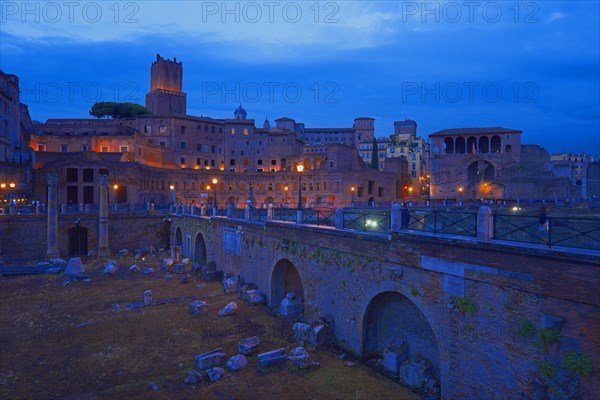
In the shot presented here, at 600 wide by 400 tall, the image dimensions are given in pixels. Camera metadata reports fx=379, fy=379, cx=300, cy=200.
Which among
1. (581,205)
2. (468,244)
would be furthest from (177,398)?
(581,205)

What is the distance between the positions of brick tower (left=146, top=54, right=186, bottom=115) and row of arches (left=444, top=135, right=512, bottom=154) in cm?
6037

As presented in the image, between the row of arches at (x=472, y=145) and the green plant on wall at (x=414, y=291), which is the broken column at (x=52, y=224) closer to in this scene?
the green plant on wall at (x=414, y=291)

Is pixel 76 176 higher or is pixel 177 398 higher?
pixel 76 176

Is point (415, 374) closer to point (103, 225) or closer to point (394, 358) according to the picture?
point (394, 358)

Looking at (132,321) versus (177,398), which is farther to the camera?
(132,321)

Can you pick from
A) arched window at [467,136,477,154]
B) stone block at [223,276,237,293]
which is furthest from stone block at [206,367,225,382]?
arched window at [467,136,477,154]

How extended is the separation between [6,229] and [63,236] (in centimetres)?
443

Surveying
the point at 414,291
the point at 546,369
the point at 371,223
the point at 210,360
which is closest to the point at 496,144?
the point at 371,223

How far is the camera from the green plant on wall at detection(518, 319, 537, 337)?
8.18 metres

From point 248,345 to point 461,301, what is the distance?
7.52 m

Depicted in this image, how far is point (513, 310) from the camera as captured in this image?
856 cm

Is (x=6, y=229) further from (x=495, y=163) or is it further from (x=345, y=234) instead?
(x=495, y=163)

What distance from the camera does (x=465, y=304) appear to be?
9.52m

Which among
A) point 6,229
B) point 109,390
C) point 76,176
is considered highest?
point 76,176
